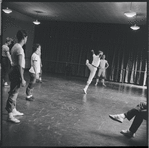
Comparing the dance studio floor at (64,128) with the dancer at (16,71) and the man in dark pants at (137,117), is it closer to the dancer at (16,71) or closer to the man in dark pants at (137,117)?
the man in dark pants at (137,117)

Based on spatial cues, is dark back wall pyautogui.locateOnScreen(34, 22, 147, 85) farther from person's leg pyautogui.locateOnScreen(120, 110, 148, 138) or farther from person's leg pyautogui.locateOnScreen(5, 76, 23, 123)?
person's leg pyautogui.locateOnScreen(5, 76, 23, 123)

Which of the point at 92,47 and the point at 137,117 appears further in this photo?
the point at 92,47

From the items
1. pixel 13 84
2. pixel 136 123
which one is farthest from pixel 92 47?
pixel 136 123

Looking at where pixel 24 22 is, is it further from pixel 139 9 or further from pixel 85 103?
pixel 85 103

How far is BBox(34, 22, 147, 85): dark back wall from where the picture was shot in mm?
11219

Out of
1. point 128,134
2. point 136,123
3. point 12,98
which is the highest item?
point 12,98

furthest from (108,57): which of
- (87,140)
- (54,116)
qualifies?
(87,140)

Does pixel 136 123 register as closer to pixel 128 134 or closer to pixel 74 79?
pixel 128 134

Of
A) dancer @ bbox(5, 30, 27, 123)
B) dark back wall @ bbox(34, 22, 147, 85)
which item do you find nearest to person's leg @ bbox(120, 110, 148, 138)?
dancer @ bbox(5, 30, 27, 123)

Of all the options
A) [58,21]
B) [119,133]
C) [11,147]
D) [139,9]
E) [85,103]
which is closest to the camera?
[11,147]

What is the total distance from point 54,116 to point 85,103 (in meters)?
1.39

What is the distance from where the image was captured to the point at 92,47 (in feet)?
40.0

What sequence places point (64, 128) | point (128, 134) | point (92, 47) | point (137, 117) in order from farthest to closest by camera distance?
point (92, 47)
point (64, 128)
point (128, 134)
point (137, 117)

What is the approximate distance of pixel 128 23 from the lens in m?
11.0
